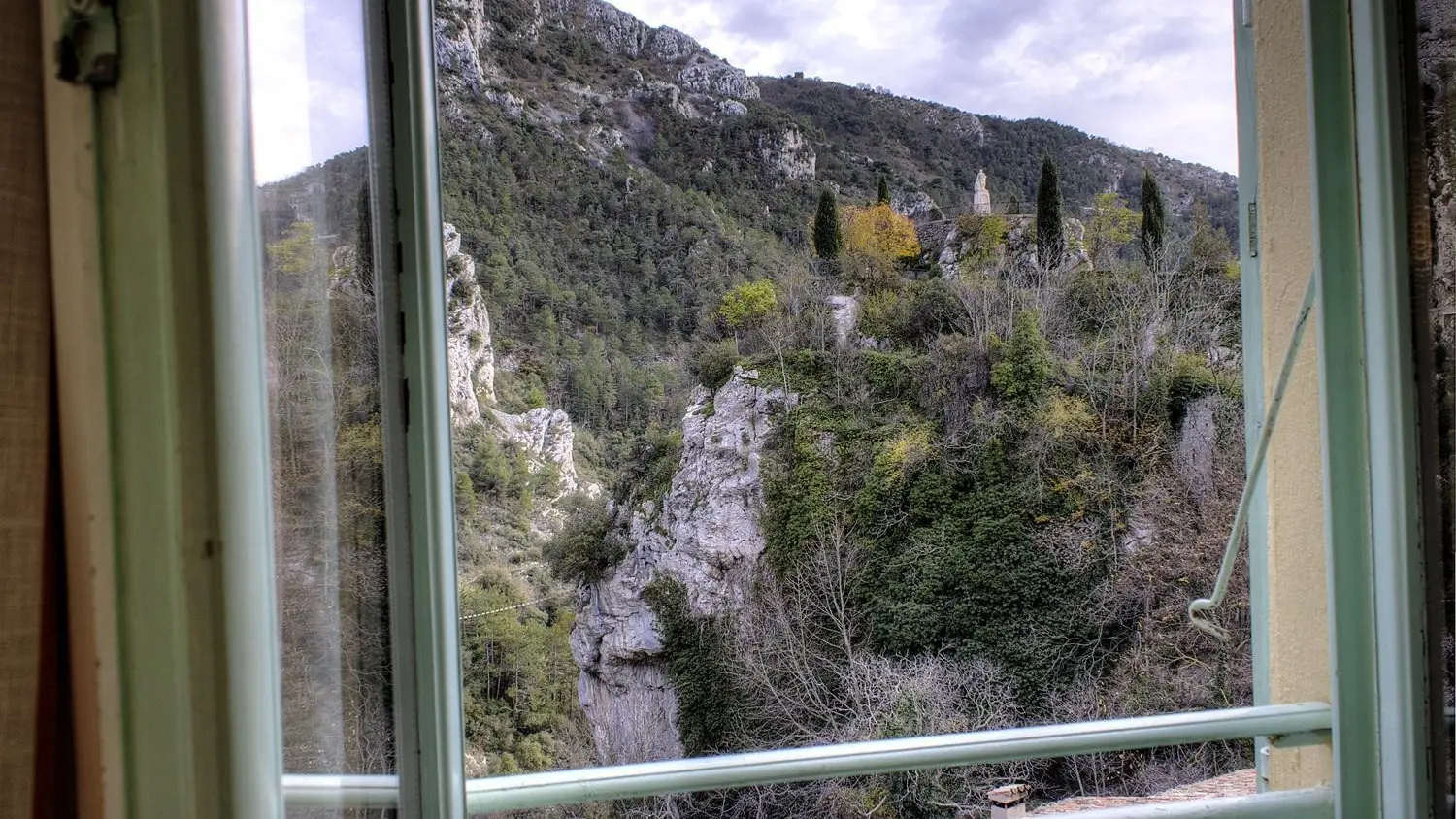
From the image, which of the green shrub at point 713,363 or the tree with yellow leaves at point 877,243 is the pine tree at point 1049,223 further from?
the green shrub at point 713,363

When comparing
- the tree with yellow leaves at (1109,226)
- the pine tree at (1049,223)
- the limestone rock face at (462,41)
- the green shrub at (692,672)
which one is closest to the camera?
the limestone rock face at (462,41)

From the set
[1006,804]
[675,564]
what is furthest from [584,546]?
[1006,804]

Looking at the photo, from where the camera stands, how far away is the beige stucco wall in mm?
1419

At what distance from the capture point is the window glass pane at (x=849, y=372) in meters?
5.48

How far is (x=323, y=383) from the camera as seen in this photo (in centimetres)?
51

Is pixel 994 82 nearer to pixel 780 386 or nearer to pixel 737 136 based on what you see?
pixel 737 136

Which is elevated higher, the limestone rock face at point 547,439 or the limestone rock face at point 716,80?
the limestone rock face at point 716,80

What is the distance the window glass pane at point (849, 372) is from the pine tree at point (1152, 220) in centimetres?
3

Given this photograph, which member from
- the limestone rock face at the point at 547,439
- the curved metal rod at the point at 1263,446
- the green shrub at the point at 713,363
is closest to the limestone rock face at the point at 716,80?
the green shrub at the point at 713,363

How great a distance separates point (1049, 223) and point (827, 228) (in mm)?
1717

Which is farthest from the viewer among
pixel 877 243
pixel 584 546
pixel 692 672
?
pixel 877 243

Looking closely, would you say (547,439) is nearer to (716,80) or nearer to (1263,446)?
(716,80)

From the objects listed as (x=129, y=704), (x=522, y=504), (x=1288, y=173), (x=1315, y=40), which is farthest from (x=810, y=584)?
(x=129, y=704)

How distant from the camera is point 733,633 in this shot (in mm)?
5906
